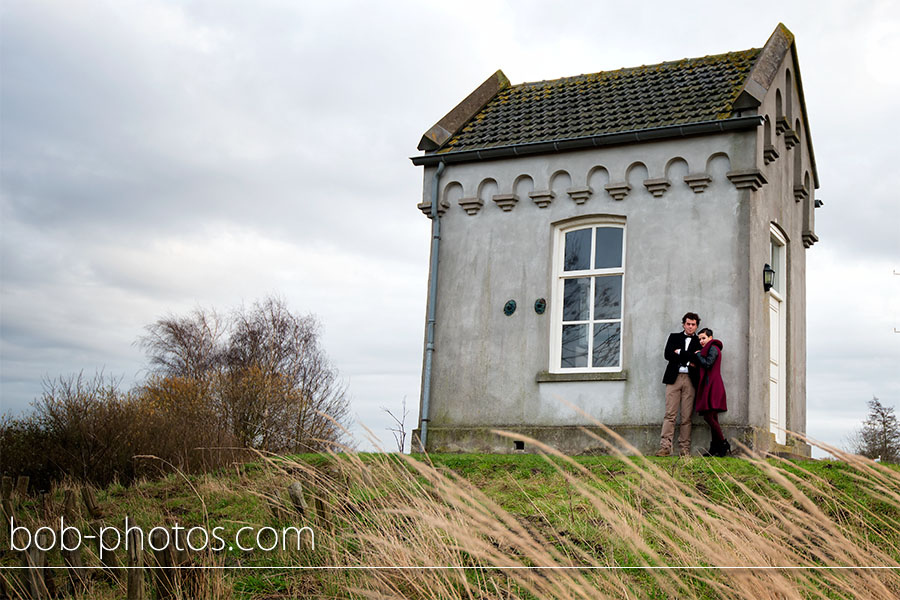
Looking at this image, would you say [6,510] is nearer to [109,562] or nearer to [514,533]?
[109,562]

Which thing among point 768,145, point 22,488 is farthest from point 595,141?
point 22,488

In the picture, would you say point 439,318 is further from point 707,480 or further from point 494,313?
point 707,480

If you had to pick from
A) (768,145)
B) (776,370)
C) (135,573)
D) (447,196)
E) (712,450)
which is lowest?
(135,573)

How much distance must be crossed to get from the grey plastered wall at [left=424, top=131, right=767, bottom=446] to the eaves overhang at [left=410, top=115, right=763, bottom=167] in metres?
0.12

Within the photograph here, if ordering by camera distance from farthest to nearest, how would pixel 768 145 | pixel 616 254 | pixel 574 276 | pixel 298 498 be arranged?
1. pixel 574 276
2. pixel 616 254
3. pixel 768 145
4. pixel 298 498

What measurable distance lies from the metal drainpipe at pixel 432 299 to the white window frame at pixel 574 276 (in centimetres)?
193

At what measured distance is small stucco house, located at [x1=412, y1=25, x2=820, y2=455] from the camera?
1218 centimetres

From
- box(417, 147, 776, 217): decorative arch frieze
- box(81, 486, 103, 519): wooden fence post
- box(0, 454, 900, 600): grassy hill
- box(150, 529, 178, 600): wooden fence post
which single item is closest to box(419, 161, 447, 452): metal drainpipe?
box(417, 147, 776, 217): decorative arch frieze

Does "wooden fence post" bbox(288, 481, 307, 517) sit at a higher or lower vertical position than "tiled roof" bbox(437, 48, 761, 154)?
lower

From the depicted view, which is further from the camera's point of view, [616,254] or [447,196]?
[447,196]

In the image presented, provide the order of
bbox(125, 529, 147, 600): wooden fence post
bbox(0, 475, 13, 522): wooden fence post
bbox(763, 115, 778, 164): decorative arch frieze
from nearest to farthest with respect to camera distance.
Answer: bbox(125, 529, 147, 600): wooden fence post, bbox(0, 475, 13, 522): wooden fence post, bbox(763, 115, 778, 164): decorative arch frieze

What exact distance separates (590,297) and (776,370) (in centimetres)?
332

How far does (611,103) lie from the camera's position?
1423 centimetres

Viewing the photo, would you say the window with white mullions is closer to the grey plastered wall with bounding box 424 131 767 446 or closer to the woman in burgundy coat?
the grey plastered wall with bounding box 424 131 767 446
